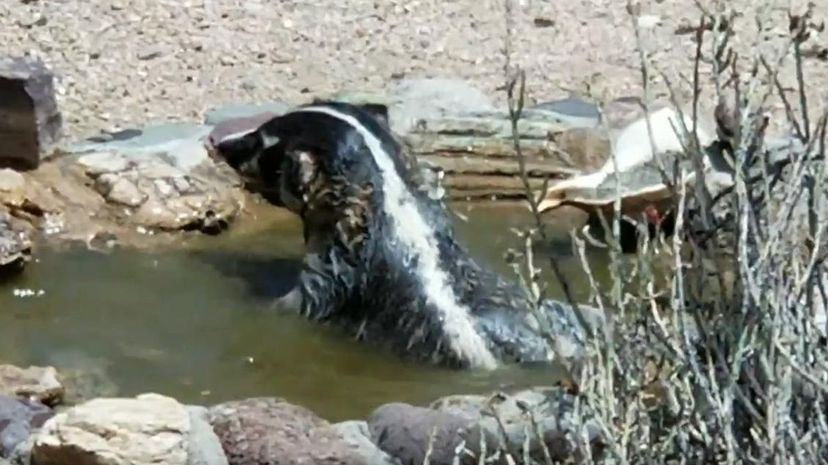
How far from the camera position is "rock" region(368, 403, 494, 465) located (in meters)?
3.04

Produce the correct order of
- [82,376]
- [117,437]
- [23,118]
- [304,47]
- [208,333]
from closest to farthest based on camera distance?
[117,437] < [82,376] < [208,333] < [23,118] < [304,47]

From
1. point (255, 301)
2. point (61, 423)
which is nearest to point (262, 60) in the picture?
point (255, 301)

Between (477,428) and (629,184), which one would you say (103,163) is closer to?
(629,184)

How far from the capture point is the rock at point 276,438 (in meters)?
3.08

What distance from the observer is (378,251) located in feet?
15.5

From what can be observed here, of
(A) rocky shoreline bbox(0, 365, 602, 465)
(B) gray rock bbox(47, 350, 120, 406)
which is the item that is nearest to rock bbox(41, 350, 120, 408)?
(B) gray rock bbox(47, 350, 120, 406)

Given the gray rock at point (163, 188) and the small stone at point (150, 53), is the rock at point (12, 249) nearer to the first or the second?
the gray rock at point (163, 188)

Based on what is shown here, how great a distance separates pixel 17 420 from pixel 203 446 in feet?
1.38

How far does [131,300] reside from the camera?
472 centimetres

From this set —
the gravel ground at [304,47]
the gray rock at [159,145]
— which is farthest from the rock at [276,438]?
the gravel ground at [304,47]

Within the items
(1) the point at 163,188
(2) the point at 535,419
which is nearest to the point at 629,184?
(1) the point at 163,188

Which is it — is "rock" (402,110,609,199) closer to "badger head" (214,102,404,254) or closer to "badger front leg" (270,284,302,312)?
"badger head" (214,102,404,254)

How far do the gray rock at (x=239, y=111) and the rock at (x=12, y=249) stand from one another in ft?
4.63

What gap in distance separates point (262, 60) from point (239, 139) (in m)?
2.41
